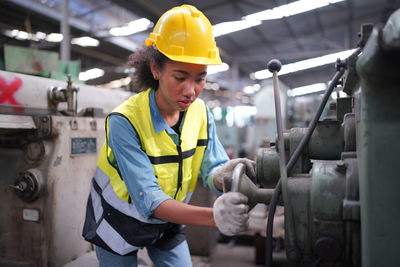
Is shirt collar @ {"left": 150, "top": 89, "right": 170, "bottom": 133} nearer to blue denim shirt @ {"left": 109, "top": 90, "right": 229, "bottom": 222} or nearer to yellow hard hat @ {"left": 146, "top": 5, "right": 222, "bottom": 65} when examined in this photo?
blue denim shirt @ {"left": 109, "top": 90, "right": 229, "bottom": 222}

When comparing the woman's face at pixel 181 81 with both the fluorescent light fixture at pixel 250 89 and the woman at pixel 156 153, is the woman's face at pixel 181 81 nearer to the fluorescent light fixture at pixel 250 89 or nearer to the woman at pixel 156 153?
the woman at pixel 156 153

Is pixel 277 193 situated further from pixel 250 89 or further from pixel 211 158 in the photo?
pixel 250 89

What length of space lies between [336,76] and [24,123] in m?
1.21

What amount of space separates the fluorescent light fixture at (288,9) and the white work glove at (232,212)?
4101 millimetres

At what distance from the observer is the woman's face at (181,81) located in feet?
3.23

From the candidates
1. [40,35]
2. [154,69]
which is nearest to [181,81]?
[154,69]

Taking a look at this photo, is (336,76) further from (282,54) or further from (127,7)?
(282,54)

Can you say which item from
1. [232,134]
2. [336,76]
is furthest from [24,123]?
[232,134]

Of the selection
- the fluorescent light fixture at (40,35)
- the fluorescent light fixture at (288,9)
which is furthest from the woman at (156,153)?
the fluorescent light fixture at (40,35)

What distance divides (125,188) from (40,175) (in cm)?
61

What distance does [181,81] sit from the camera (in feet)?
3.25

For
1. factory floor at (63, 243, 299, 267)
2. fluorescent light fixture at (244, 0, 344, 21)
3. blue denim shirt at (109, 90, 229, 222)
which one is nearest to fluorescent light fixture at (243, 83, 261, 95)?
fluorescent light fixture at (244, 0, 344, 21)

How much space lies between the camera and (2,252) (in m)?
1.50

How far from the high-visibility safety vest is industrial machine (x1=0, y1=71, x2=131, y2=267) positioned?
436 mm
